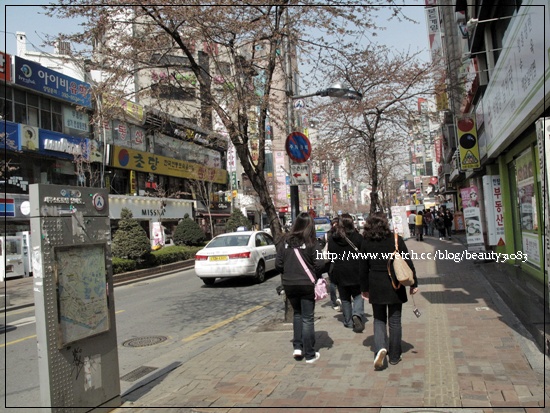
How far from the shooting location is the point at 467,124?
13977 millimetres

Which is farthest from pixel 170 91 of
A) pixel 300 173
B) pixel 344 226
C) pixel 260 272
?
pixel 260 272

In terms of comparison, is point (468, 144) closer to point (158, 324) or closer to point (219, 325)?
point (219, 325)

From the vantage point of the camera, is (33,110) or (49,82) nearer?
(33,110)

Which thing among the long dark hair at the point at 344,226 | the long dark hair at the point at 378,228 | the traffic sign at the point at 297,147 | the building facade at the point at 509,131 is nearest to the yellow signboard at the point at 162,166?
the building facade at the point at 509,131

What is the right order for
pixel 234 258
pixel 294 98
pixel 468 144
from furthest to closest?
pixel 468 144, pixel 234 258, pixel 294 98

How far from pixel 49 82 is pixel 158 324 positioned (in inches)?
805

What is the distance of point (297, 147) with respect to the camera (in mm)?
8133

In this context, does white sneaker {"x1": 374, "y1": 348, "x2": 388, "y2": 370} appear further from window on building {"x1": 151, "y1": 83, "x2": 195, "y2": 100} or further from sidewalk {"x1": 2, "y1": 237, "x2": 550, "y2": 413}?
window on building {"x1": 151, "y1": 83, "x2": 195, "y2": 100}

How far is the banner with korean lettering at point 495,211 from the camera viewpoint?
11.8 m

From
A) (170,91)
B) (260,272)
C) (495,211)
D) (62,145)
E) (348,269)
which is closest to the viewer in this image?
(348,269)

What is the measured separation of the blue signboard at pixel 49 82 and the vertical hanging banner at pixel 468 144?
16411 millimetres

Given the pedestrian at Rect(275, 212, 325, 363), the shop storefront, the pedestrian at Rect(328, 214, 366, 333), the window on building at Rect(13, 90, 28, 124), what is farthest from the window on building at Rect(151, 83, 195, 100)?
the window on building at Rect(13, 90, 28, 124)

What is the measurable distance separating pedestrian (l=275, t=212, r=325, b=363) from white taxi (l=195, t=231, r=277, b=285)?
21.3 ft

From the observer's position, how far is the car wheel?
13.2 meters
